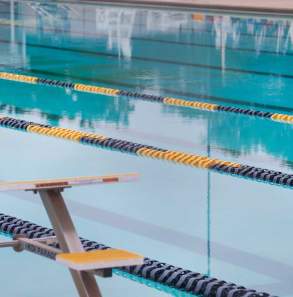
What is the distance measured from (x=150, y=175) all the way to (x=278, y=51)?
7.21 metres

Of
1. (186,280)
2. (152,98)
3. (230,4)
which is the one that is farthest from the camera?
(230,4)

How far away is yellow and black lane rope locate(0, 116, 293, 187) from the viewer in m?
5.55

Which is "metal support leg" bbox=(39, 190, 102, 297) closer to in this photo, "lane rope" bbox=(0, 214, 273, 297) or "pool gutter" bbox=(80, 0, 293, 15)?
"lane rope" bbox=(0, 214, 273, 297)

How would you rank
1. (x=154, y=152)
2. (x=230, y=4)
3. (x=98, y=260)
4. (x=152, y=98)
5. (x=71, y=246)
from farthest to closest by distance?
(x=230, y=4), (x=152, y=98), (x=154, y=152), (x=71, y=246), (x=98, y=260)

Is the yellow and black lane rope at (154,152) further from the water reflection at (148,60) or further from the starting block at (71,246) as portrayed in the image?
the starting block at (71,246)

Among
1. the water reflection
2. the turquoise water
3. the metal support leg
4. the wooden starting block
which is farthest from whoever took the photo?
the water reflection

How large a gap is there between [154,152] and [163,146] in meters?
0.40

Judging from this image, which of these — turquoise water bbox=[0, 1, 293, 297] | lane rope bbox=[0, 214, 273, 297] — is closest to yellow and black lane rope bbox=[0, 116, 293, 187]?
turquoise water bbox=[0, 1, 293, 297]

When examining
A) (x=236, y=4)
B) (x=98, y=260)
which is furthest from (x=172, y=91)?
(x=236, y=4)

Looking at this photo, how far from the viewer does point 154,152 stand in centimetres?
615

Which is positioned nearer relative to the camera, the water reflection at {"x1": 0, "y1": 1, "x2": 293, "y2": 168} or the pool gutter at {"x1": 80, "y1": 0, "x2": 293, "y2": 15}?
the water reflection at {"x1": 0, "y1": 1, "x2": 293, "y2": 168}

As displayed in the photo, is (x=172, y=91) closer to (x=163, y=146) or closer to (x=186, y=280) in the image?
(x=163, y=146)

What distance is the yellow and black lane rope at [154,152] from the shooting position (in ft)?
18.2

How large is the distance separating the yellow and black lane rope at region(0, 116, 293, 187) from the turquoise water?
94 millimetres
